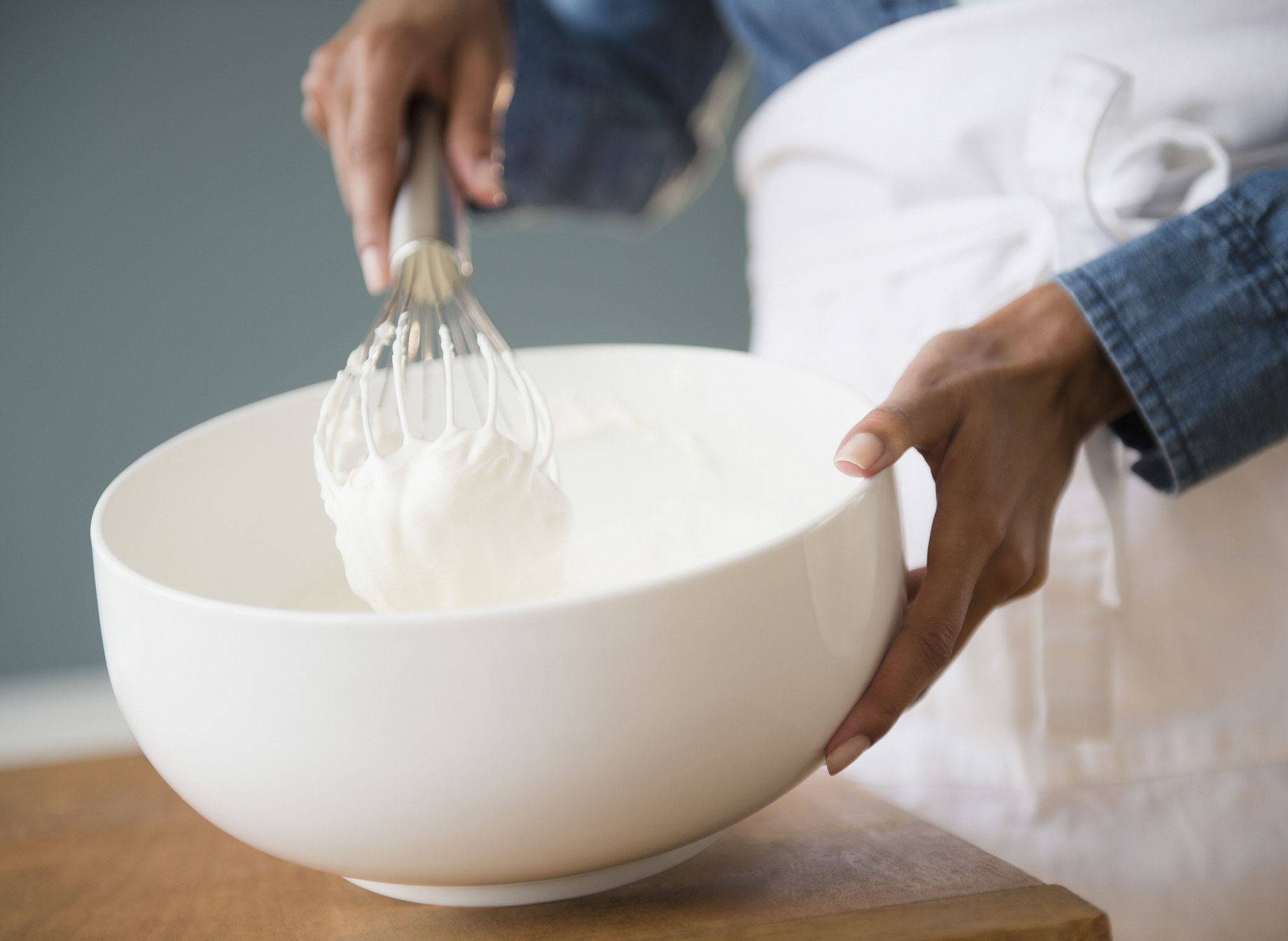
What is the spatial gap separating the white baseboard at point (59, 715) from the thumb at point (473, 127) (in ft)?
4.24

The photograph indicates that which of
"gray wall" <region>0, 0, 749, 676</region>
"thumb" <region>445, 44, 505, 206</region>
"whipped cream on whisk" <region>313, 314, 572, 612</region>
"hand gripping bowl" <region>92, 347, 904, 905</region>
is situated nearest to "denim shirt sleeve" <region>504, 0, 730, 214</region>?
"thumb" <region>445, 44, 505, 206</region>

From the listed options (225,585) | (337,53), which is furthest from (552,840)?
(337,53)

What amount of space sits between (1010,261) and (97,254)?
4.78 ft

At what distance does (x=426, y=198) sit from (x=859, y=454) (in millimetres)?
261

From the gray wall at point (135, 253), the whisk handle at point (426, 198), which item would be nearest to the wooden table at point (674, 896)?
the whisk handle at point (426, 198)

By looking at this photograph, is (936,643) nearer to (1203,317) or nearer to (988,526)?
(988,526)

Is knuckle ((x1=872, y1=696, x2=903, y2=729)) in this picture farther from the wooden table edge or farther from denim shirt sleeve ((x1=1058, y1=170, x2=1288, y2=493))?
denim shirt sleeve ((x1=1058, y1=170, x2=1288, y2=493))

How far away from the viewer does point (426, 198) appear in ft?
1.52

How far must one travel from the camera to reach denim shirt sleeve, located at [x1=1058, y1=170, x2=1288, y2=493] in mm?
380

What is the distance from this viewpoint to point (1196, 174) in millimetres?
459

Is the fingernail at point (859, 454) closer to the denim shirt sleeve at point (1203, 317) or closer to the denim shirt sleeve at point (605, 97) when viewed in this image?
the denim shirt sleeve at point (1203, 317)

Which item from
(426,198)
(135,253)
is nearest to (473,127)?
(426,198)

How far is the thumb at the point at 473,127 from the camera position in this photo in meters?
0.57

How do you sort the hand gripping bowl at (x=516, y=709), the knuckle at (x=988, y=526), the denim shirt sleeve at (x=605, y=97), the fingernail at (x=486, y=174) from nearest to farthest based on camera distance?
the hand gripping bowl at (x=516, y=709)
the knuckle at (x=988, y=526)
the fingernail at (x=486, y=174)
the denim shirt sleeve at (x=605, y=97)
